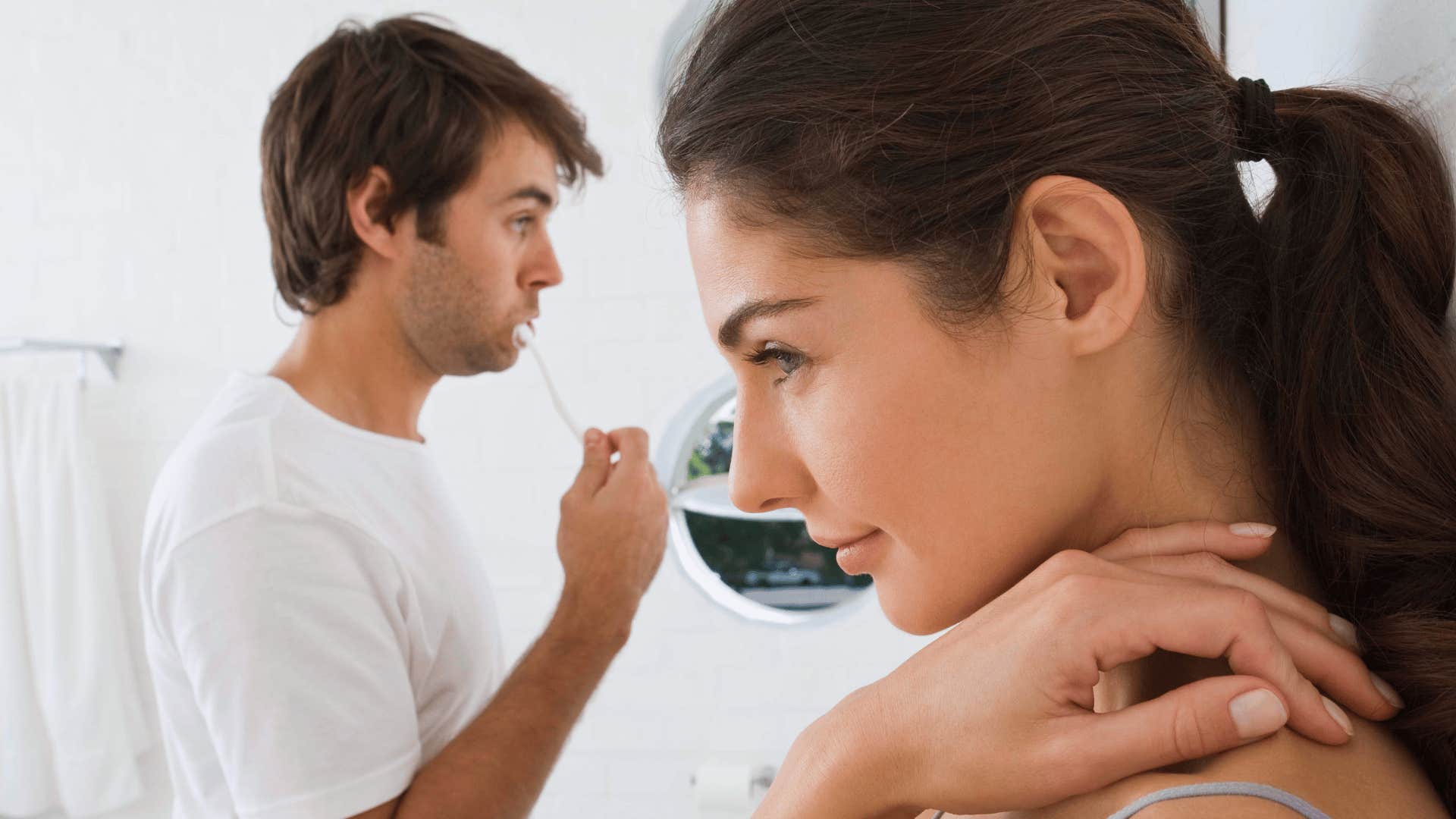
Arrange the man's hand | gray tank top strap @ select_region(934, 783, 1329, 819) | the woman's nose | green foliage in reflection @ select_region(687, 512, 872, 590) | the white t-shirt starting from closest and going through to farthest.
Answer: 1. gray tank top strap @ select_region(934, 783, 1329, 819)
2. the woman's nose
3. the white t-shirt
4. the man's hand
5. green foliage in reflection @ select_region(687, 512, 872, 590)

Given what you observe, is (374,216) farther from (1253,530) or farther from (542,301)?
(1253,530)

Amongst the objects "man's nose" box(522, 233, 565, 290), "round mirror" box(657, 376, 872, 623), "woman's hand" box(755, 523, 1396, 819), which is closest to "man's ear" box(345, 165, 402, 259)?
"man's nose" box(522, 233, 565, 290)

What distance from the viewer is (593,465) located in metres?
1.54

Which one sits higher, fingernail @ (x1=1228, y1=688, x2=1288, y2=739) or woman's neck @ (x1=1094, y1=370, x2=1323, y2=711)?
woman's neck @ (x1=1094, y1=370, x2=1323, y2=711)

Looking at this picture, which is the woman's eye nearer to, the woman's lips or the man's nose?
the woman's lips

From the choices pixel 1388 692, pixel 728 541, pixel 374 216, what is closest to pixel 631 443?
pixel 374 216

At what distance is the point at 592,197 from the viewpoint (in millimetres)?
2314

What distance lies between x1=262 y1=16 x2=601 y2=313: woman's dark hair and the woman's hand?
1.10m

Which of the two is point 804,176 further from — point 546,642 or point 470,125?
point 470,125

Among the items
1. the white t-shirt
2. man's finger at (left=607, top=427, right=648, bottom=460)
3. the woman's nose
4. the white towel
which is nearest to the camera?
the woman's nose

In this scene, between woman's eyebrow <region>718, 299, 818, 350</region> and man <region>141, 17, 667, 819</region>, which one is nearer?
woman's eyebrow <region>718, 299, 818, 350</region>

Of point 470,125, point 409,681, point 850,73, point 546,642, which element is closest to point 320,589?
point 409,681

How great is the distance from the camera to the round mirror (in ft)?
7.45

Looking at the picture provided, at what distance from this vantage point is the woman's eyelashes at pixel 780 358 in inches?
25.2
